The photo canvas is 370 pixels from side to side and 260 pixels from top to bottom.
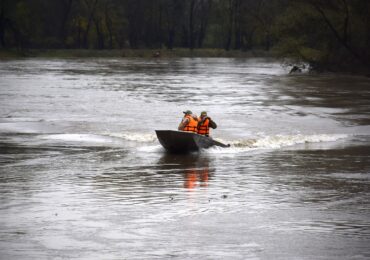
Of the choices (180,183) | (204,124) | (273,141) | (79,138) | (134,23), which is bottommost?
(273,141)

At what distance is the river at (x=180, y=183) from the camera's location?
14633 millimetres

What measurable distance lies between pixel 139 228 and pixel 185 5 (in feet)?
382

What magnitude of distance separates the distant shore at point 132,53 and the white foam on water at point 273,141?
79.2 metres

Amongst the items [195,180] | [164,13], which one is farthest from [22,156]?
[164,13]

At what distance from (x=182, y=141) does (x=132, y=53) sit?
9476 cm

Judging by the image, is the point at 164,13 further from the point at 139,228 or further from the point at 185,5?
the point at 139,228

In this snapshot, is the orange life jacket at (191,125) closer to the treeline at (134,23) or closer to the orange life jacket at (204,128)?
the orange life jacket at (204,128)

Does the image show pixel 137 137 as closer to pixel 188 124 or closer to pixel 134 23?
pixel 188 124

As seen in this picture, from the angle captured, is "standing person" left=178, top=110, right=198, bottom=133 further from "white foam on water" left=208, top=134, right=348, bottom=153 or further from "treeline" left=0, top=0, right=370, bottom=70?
"treeline" left=0, top=0, right=370, bottom=70

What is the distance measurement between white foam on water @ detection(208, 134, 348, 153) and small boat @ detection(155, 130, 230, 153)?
0.53 m

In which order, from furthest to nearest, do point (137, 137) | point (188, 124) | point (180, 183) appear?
point (137, 137) → point (188, 124) → point (180, 183)

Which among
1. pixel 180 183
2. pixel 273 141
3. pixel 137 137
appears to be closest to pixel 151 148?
pixel 137 137

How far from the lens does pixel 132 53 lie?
11925cm

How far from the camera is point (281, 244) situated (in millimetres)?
14664
